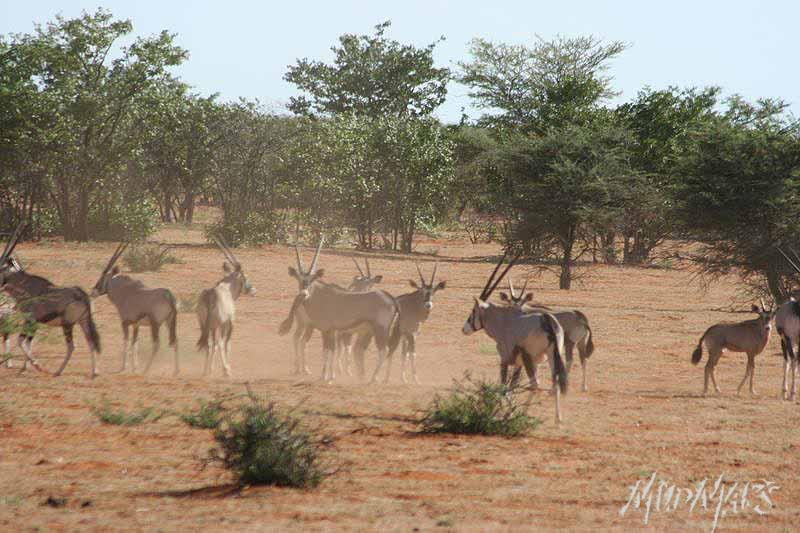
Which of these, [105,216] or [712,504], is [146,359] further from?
[105,216]

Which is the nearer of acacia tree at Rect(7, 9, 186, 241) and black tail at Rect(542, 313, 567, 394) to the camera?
black tail at Rect(542, 313, 567, 394)

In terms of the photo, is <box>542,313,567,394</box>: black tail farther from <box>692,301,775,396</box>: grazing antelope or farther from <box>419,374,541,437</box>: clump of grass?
<box>692,301,775,396</box>: grazing antelope

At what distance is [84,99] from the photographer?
3497cm

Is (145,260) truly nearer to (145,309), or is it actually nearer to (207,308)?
(145,309)

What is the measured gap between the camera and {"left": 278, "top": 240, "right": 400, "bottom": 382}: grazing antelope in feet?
45.5

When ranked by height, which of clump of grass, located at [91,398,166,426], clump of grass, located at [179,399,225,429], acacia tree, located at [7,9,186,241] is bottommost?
Answer: clump of grass, located at [91,398,166,426]

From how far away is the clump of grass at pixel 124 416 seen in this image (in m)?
9.92

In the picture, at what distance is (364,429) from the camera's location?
10.1 m

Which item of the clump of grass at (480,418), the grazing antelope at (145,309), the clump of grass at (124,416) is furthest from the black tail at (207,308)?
the clump of grass at (480,418)

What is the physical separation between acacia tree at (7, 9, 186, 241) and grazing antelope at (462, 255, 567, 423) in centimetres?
2562

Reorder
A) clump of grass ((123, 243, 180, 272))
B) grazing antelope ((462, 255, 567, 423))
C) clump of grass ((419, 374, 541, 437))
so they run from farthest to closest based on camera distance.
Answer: clump of grass ((123, 243, 180, 272)), grazing antelope ((462, 255, 567, 423)), clump of grass ((419, 374, 541, 437))

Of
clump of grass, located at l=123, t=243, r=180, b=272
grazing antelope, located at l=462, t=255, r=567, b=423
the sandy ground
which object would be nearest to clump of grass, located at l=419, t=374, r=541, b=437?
the sandy ground

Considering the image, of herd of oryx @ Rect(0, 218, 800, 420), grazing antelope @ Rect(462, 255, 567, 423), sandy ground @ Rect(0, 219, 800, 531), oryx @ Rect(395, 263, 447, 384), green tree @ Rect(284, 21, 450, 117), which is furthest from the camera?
green tree @ Rect(284, 21, 450, 117)

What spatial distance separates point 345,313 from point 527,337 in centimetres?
303
